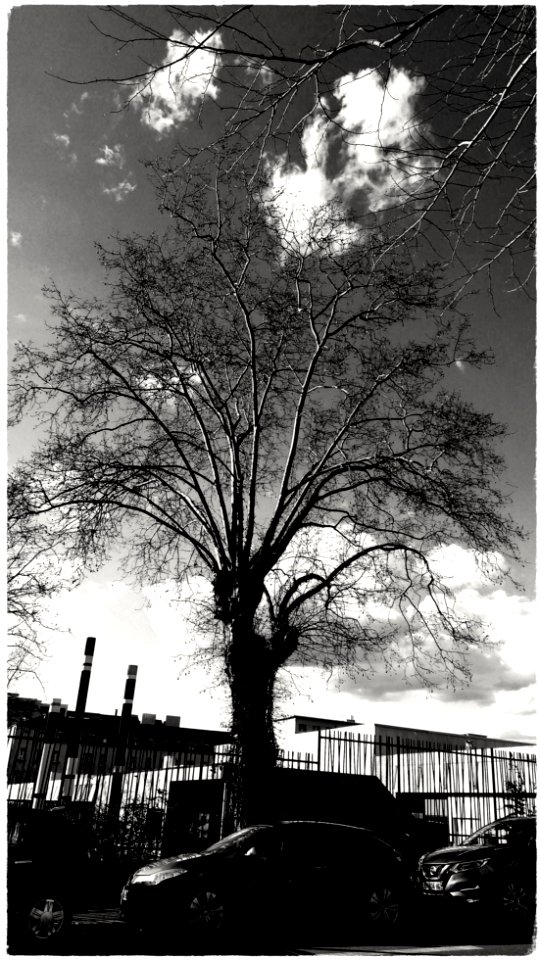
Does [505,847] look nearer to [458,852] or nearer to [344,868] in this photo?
[458,852]

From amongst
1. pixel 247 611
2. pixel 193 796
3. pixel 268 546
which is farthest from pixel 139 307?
pixel 193 796

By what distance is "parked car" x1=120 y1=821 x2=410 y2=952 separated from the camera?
7797 millimetres

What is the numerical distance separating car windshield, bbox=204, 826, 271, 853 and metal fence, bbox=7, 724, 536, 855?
355 cm

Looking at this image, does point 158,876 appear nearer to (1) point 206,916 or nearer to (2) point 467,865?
(1) point 206,916

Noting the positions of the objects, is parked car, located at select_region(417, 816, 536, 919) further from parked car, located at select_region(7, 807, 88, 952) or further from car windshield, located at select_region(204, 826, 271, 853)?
parked car, located at select_region(7, 807, 88, 952)

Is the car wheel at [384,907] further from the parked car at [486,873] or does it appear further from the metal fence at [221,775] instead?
the metal fence at [221,775]

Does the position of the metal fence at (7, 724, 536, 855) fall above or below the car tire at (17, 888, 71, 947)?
above

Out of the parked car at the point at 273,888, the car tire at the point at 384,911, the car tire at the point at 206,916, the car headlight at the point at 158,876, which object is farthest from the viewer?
the car tire at the point at 384,911

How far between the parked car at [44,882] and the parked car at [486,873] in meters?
5.11

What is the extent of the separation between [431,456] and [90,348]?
345 inches

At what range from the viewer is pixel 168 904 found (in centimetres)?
783

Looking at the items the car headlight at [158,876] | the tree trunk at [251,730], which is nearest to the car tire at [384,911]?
the car headlight at [158,876]

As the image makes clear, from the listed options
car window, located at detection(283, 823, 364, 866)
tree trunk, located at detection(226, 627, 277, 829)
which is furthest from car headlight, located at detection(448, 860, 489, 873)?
tree trunk, located at detection(226, 627, 277, 829)

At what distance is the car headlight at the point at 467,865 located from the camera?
34.0ft
